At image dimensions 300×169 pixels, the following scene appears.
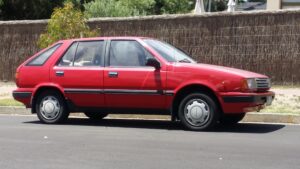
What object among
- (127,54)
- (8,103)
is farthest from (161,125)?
(8,103)

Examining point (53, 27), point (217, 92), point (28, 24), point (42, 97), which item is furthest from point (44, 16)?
point (217, 92)

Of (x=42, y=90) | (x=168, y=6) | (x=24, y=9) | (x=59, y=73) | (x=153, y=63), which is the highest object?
(x=168, y=6)

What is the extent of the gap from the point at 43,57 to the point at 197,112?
3159mm

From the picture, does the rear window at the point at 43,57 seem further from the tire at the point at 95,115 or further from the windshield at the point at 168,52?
the windshield at the point at 168,52

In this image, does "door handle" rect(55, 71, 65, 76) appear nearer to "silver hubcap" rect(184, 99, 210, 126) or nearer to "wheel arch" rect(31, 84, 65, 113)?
"wheel arch" rect(31, 84, 65, 113)

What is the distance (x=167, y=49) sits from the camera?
10.9 metres

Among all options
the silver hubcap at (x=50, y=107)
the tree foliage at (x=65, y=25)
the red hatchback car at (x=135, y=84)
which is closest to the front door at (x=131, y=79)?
the red hatchback car at (x=135, y=84)

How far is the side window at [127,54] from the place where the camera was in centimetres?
1052

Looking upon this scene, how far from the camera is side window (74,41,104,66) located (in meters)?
10.9

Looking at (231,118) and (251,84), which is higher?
(251,84)

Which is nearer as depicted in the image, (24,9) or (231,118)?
(231,118)

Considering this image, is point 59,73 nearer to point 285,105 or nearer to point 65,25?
point 285,105

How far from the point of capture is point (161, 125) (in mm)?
11234

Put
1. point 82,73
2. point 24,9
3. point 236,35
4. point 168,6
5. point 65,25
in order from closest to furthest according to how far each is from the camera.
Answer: point 82,73, point 65,25, point 236,35, point 24,9, point 168,6
